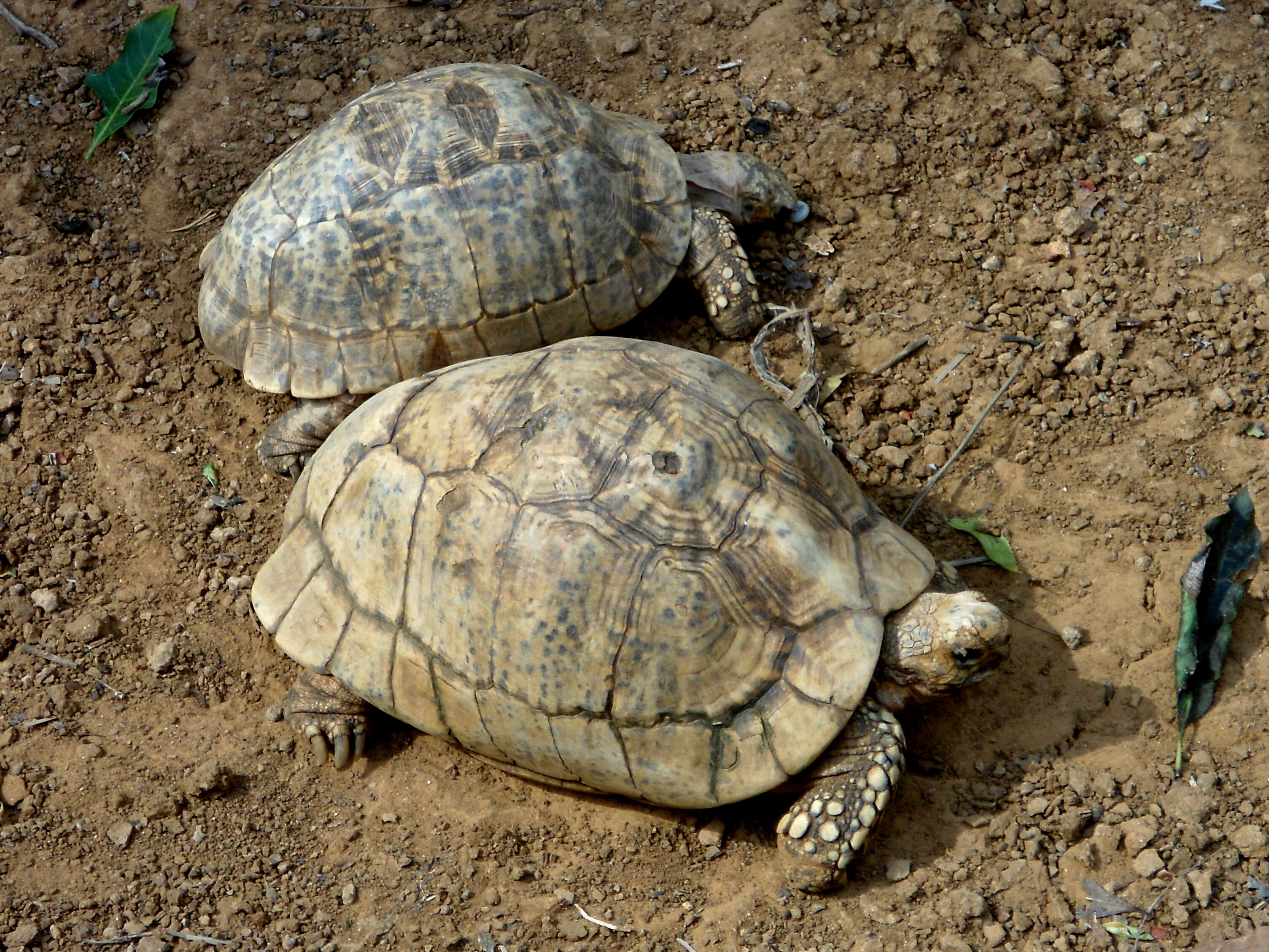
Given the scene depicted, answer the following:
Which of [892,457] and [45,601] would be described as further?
[892,457]

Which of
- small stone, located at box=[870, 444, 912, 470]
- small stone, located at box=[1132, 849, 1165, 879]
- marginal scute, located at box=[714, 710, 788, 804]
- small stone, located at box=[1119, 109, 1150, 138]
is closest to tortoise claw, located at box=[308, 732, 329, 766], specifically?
marginal scute, located at box=[714, 710, 788, 804]

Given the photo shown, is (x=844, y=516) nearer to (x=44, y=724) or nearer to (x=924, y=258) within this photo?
(x=924, y=258)

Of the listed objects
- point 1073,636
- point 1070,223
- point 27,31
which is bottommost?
point 1073,636

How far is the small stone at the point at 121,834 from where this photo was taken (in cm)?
381

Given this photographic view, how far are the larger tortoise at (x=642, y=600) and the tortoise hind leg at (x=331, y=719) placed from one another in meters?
0.21

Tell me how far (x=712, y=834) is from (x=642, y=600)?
0.97m

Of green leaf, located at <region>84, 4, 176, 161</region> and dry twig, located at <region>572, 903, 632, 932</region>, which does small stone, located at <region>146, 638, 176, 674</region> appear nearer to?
dry twig, located at <region>572, 903, 632, 932</region>

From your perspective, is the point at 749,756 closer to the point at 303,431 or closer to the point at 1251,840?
the point at 1251,840

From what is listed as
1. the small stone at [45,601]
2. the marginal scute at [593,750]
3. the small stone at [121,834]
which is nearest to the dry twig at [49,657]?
the small stone at [45,601]

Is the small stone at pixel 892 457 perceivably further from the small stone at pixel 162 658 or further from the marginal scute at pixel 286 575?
the small stone at pixel 162 658

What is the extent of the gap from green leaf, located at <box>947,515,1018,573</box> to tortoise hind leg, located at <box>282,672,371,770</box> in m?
2.47

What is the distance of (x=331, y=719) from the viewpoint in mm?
4074

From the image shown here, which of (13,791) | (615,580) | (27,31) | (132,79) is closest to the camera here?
(615,580)

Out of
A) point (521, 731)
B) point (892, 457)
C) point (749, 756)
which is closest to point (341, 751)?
point (521, 731)
